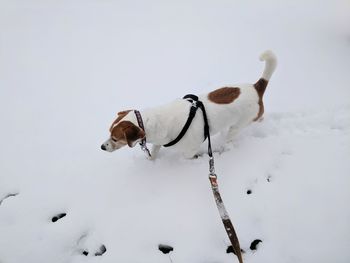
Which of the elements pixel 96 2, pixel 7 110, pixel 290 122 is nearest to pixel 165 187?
pixel 290 122

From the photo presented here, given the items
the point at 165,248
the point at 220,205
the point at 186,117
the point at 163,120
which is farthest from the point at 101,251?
the point at 186,117

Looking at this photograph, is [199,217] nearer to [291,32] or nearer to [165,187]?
[165,187]

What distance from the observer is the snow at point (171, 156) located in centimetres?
204

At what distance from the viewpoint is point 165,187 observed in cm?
242

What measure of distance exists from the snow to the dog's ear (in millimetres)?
633

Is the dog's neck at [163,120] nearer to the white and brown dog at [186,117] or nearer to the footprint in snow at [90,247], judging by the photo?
the white and brown dog at [186,117]

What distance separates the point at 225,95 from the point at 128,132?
3.52 ft

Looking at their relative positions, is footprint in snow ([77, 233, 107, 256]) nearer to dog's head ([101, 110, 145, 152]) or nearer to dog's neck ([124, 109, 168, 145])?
dog's head ([101, 110, 145, 152])

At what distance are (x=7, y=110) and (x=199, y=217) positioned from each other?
3.48m

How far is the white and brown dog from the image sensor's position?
213 centimetres

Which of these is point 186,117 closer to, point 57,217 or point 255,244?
point 255,244

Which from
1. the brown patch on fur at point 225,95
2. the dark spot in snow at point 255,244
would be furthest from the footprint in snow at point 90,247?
the brown patch on fur at point 225,95

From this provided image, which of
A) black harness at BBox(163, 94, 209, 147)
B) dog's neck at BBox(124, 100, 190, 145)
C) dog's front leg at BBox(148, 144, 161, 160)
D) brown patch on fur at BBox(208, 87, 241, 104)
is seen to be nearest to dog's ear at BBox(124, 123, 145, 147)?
dog's neck at BBox(124, 100, 190, 145)

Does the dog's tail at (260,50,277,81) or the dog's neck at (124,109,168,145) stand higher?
Answer: the dog's tail at (260,50,277,81)
